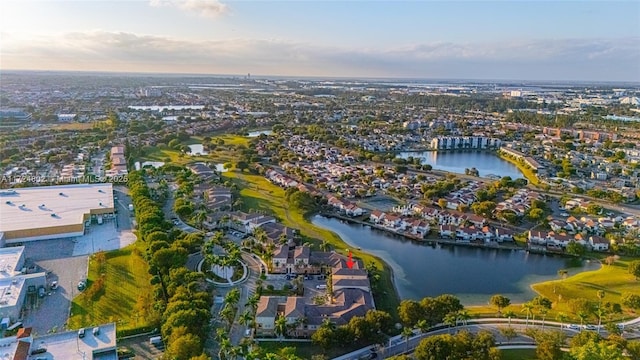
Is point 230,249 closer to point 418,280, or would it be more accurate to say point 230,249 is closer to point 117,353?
point 117,353

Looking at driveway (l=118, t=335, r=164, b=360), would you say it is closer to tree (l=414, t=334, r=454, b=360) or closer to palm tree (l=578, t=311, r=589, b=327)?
tree (l=414, t=334, r=454, b=360)

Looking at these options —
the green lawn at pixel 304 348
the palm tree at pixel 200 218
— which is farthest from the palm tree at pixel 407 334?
the palm tree at pixel 200 218

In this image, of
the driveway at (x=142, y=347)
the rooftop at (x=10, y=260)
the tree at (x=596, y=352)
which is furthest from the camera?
the rooftop at (x=10, y=260)

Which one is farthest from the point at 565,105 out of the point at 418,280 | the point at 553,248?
the point at 418,280

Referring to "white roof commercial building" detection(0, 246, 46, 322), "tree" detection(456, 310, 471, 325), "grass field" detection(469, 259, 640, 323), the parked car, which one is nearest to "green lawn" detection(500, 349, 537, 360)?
"tree" detection(456, 310, 471, 325)

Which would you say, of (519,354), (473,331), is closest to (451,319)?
(473,331)

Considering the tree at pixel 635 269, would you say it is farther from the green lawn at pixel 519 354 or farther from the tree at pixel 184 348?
the tree at pixel 184 348

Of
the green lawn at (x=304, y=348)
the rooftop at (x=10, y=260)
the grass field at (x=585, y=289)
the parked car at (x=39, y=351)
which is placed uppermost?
the rooftop at (x=10, y=260)

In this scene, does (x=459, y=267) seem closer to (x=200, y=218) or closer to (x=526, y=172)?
(x=200, y=218)
